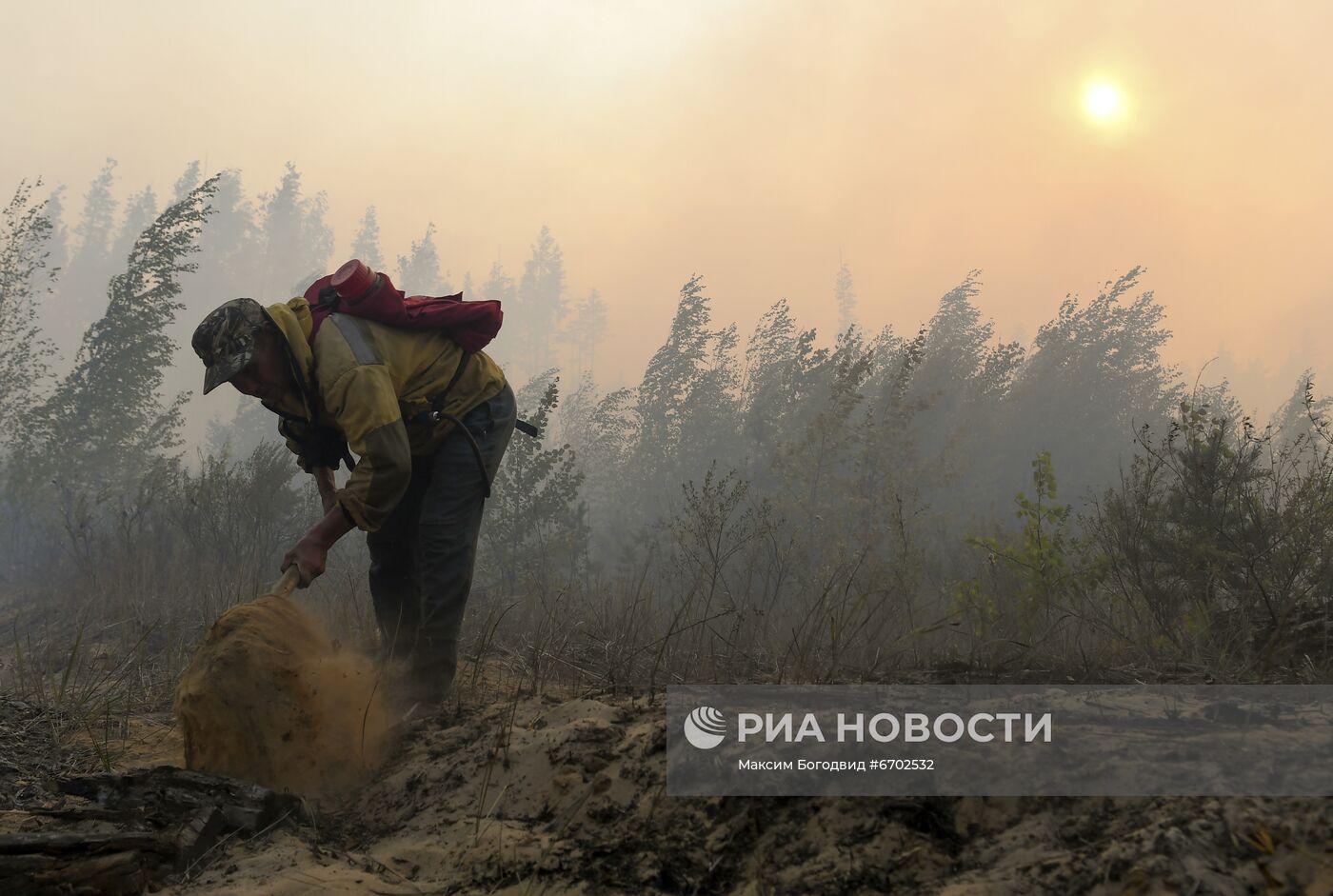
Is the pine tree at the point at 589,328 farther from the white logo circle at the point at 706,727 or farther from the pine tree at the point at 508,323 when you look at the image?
the white logo circle at the point at 706,727

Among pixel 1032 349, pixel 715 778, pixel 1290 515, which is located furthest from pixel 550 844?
pixel 1032 349

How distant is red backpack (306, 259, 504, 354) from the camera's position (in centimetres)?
312

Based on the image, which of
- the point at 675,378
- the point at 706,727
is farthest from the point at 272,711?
the point at 675,378

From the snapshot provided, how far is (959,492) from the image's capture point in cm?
2780

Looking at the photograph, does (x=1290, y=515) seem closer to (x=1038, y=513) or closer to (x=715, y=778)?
(x=1038, y=513)

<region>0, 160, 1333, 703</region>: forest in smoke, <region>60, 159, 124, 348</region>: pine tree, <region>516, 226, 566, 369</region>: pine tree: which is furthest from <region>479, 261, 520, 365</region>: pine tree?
<region>0, 160, 1333, 703</region>: forest in smoke

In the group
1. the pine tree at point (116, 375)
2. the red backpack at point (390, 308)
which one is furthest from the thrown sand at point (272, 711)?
the pine tree at point (116, 375)

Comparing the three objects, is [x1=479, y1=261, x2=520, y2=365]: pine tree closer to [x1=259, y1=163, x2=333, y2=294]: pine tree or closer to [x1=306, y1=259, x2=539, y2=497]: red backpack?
[x1=259, y1=163, x2=333, y2=294]: pine tree

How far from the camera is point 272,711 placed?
2.60 metres

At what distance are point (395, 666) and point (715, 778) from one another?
5.31ft

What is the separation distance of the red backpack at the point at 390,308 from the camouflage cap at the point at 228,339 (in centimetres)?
23

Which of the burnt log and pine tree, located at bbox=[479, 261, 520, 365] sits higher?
pine tree, located at bbox=[479, 261, 520, 365]

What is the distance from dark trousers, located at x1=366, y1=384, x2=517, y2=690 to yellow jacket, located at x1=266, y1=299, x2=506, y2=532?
11 cm

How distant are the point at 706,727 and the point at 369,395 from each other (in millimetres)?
1579
